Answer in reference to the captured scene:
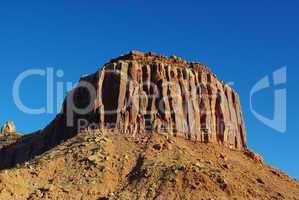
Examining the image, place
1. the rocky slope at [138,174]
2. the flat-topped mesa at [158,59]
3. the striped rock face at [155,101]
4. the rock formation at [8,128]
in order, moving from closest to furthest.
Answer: the rocky slope at [138,174], the striped rock face at [155,101], the flat-topped mesa at [158,59], the rock formation at [8,128]

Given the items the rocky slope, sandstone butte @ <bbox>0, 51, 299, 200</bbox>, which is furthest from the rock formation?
the rocky slope

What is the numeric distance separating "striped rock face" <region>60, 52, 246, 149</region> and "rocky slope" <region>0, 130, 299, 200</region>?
3.50 m

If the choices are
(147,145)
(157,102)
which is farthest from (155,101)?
(147,145)

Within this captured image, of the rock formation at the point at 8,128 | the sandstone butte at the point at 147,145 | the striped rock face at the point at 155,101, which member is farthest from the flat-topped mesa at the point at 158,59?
the rock formation at the point at 8,128

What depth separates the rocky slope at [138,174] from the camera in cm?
9244

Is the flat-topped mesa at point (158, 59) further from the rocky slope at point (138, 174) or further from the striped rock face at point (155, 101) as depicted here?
the rocky slope at point (138, 174)

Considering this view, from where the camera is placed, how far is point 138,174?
9712cm

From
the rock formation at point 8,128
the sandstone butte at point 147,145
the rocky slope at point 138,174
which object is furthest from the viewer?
the rock formation at point 8,128

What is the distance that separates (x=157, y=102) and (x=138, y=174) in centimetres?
2201

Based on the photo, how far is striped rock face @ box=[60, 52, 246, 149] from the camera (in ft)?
376

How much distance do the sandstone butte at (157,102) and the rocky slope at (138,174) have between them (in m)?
3.62

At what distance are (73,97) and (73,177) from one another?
3115 centimetres

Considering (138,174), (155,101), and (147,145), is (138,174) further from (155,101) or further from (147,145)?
(155,101)

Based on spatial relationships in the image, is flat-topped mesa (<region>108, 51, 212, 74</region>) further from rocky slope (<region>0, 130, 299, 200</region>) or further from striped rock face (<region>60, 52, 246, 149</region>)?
rocky slope (<region>0, 130, 299, 200</region>)
